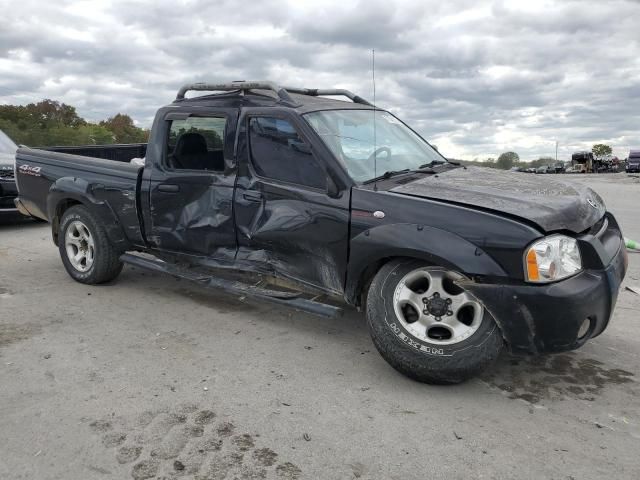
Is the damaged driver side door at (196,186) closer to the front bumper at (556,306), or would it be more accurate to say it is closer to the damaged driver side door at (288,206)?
the damaged driver side door at (288,206)

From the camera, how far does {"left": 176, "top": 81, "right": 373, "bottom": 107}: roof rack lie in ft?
14.7

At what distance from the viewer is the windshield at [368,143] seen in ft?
13.5

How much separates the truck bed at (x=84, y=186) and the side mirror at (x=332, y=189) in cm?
209

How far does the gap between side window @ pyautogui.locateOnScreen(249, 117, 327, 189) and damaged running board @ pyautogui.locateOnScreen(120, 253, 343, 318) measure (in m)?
0.83

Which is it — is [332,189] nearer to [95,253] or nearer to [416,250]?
[416,250]

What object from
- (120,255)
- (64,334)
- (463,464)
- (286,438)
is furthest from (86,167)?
(463,464)

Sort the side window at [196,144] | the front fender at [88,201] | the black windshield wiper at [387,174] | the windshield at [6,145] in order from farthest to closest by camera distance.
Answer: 1. the windshield at [6,145]
2. the front fender at [88,201]
3. the side window at [196,144]
4. the black windshield wiper at [387,174]

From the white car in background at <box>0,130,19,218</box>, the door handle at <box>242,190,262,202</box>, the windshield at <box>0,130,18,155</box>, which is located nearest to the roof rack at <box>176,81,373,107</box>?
the door handle at <box>242,190,262,202</box>

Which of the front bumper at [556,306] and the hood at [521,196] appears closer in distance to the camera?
the front bumper at [556,306]

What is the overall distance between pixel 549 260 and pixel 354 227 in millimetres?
1218

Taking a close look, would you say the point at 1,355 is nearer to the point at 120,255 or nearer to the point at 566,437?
the point at 120,255

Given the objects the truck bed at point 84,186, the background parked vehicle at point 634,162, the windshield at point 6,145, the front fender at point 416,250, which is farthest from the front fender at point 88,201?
the background parked vehicle at point 634,162

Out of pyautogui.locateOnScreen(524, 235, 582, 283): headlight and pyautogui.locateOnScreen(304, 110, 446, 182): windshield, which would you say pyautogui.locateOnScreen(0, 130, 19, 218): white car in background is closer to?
pyautogui.locateOnScreen(304, 110, 446, 182): windshield

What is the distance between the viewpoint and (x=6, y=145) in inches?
416
